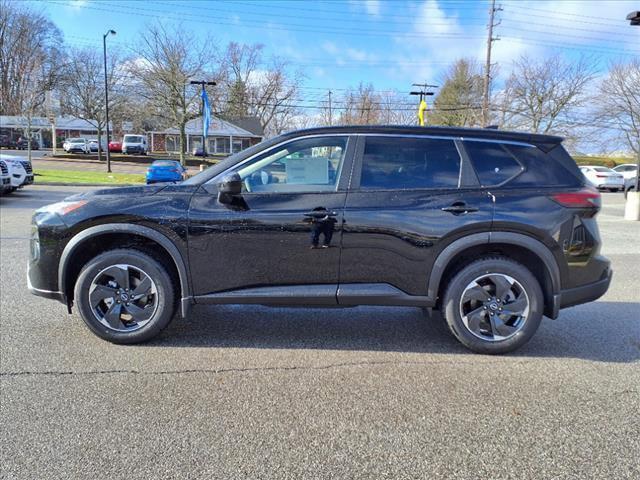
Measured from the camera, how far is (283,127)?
6312cm

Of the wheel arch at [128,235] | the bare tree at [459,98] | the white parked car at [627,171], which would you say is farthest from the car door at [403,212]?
the bare tree at [459,98]

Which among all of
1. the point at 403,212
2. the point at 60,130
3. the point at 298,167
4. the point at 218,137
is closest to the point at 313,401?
the point at 403,212

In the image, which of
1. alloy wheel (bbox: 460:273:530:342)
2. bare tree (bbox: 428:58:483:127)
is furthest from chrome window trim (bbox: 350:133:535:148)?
bare tree (bbox: 428:58:483:127)

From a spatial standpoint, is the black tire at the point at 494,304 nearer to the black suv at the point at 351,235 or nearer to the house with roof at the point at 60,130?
the black suv at the point at 351,235

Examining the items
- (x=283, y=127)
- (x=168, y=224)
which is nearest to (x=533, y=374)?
(x=168, y=224)

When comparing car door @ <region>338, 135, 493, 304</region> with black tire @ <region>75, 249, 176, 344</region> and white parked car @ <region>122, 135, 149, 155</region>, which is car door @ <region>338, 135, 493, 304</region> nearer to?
black tire @ <region>75, 249, 176, 344</region>

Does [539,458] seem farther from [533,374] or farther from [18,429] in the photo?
[18,429]

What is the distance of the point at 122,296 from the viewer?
12.1ft

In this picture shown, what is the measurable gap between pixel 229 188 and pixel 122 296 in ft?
4.31

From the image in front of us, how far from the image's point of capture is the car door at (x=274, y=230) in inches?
139

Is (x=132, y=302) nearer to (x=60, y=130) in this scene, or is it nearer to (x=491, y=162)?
(x=491, y=162)

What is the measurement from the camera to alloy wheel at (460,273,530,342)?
3631 mm

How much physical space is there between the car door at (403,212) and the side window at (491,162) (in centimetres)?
8

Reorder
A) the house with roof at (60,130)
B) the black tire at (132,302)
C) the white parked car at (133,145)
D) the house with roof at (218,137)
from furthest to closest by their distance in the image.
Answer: the house with roof at (218,137), the house with roof at (60,130), the white parked car at (133,145), the black tire at (132,302)
